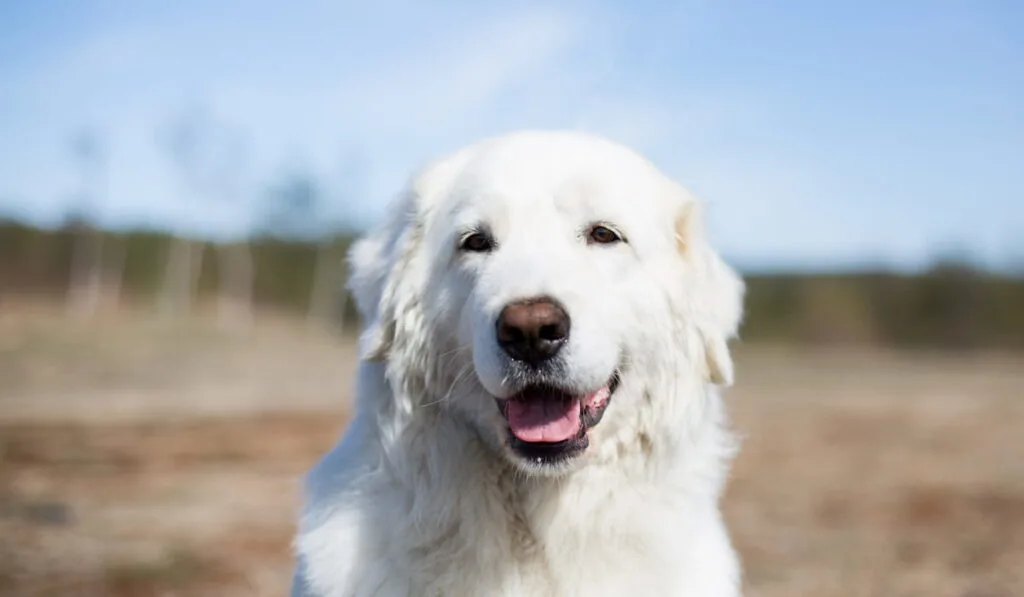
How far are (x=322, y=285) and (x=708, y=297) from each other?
44921mm

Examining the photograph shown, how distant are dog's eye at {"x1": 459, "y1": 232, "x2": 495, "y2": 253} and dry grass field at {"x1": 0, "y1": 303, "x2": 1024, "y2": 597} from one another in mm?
1293

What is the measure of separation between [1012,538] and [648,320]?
806 centimetres

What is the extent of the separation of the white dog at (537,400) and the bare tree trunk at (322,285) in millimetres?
44349

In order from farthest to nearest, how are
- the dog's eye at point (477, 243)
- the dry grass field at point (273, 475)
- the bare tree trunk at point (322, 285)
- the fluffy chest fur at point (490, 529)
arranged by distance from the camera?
1. the bare tree trunk at point (322, 285)
2. the dry grass field at point (273, 475)
3. the dog's eye at point (477, 243)
4. the fluffy chest fur at point (490, 529)

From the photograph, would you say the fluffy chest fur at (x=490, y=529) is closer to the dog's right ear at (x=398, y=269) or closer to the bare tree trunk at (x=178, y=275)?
the dog's right ear at (x=398, y=269)

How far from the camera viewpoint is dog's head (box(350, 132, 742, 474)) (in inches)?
→ 116

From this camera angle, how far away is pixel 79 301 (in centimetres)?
3816

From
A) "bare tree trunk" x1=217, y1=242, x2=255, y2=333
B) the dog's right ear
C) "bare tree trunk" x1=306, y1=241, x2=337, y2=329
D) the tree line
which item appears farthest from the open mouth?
"bare tree trunk" x1=306, y1=241, x2=337, y2=329

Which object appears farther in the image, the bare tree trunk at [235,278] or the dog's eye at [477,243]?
the bare tree trunk at [235,278]

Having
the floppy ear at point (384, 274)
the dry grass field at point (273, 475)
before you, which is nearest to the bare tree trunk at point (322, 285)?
the dry grass field at point (273, 475)

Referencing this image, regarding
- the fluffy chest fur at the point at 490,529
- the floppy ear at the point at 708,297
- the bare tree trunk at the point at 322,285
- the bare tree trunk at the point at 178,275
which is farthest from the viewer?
the bare tree trunk at the point at 322,285

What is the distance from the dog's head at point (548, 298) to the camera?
9.69ft

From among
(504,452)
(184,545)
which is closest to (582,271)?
(504,452)

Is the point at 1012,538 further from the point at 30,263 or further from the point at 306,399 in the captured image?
the point at 30,263
